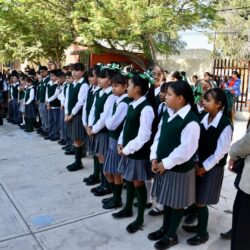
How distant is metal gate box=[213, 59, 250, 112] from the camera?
34.2ft

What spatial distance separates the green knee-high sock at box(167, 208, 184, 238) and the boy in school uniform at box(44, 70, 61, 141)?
15.3ft

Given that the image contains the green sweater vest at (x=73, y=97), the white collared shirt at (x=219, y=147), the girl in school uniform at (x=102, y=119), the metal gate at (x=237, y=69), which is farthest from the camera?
the metal gate at (x=237, y=69)

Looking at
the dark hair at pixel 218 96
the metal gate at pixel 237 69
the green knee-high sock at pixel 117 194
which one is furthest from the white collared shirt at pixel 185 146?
the metal gate at pixel 237 69

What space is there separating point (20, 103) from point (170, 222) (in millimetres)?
6643

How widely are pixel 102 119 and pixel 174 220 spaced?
1.58 m

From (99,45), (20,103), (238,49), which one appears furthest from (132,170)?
(238,49)

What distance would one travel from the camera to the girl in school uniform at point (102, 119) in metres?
4.09

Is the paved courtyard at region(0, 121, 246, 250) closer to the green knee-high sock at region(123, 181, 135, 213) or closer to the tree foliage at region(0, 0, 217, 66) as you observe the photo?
the green knee-high sock at region(123, 181, 135, 213)

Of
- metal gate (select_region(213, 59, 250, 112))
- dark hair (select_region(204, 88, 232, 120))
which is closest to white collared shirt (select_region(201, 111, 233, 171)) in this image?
dark hair (select_region(204, 88, 232, 120))

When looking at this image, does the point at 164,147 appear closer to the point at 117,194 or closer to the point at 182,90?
the point at 182,90

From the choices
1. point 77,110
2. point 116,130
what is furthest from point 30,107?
point 116,130

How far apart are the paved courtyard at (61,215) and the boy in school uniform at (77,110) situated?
10.8 inches

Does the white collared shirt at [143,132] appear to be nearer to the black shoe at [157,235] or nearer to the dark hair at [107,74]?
the black shoe at [157,235]

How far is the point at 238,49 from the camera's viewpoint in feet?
73.2
